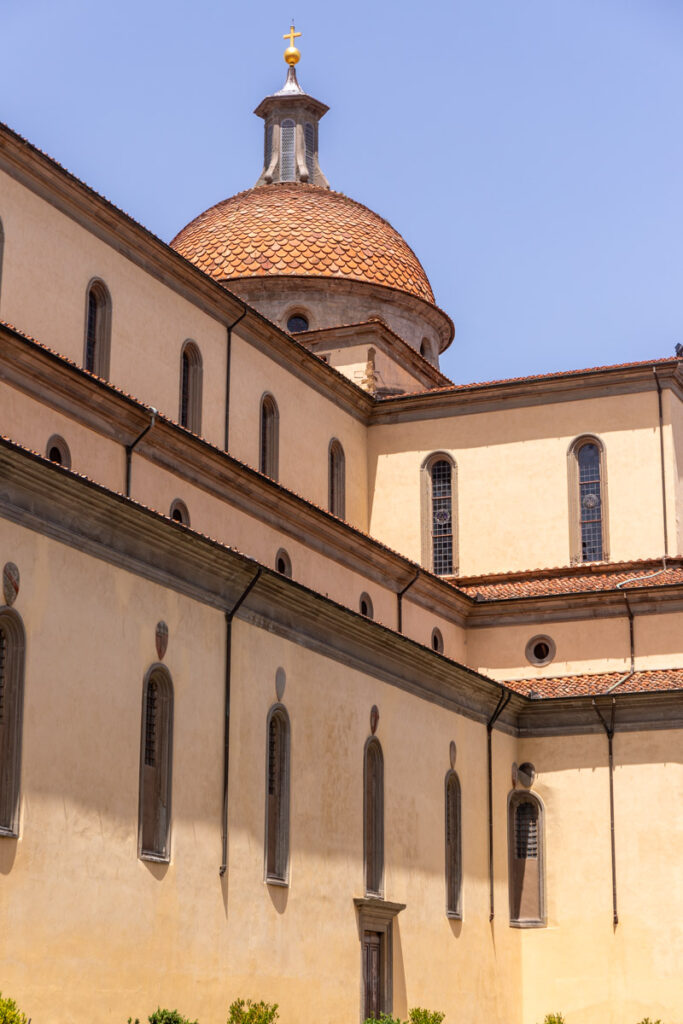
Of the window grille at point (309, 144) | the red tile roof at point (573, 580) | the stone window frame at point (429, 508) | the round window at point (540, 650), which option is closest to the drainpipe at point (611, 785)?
the round window at point (540, 650)

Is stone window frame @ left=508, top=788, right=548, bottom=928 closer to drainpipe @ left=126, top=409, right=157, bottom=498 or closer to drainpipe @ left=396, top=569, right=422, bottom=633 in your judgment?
drainpipe @ left=396, top=569, right=422, bottom=633

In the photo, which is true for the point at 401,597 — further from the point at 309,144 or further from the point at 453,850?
the point at 309,144

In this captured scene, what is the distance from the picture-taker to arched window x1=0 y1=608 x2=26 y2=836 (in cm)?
1877

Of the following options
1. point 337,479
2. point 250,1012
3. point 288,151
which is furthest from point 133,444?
point 288,151

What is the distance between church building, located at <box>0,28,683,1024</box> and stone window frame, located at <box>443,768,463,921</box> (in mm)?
86

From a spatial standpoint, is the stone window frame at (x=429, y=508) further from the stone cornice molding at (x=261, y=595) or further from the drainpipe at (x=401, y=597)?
the stone cornice molding at (x=261, y=595)

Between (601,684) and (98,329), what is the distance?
12366 mm

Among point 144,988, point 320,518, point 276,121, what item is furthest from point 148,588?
point 276,121

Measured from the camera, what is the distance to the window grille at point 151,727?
21766 millimetres

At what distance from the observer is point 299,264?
40.8 metres

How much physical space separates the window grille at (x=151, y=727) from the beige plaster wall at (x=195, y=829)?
0.34 metres

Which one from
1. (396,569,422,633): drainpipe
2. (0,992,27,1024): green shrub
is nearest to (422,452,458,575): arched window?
(396,569,422,633): drainpipe

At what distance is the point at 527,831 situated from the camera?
110 ft

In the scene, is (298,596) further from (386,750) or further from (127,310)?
(127,310)
